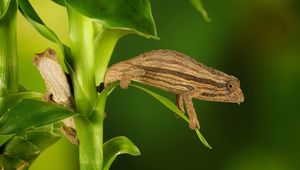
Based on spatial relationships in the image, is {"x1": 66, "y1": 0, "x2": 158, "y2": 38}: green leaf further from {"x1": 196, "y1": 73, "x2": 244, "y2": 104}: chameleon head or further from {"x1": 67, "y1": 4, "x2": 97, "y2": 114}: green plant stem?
{"x1": 196, "y1": 73, "x2": 244, "y2": 104}: chameleon head

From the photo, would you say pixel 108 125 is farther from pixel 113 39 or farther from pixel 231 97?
pixel 113 39

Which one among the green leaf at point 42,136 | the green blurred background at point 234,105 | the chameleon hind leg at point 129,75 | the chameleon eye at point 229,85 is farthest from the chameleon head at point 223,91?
the green blurred background at point 234,105

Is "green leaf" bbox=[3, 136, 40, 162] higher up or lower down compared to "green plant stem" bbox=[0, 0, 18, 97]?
lower down

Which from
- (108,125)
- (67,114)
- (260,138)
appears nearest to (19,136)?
(67,114)

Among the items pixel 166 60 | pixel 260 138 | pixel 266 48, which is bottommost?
pixel 260 138

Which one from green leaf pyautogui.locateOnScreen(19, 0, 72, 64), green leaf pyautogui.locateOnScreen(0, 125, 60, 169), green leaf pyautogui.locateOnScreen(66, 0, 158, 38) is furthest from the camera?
green leaf pyautogui.locateOnScreen(0, 125, 60, 169)

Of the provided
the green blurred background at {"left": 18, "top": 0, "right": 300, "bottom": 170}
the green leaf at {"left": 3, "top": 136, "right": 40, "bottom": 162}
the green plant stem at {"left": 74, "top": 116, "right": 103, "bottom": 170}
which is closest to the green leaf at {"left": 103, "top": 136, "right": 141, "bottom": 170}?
the green plant stem at {"left": 74, "top": 116, "right": 103, "bottom": 170}
